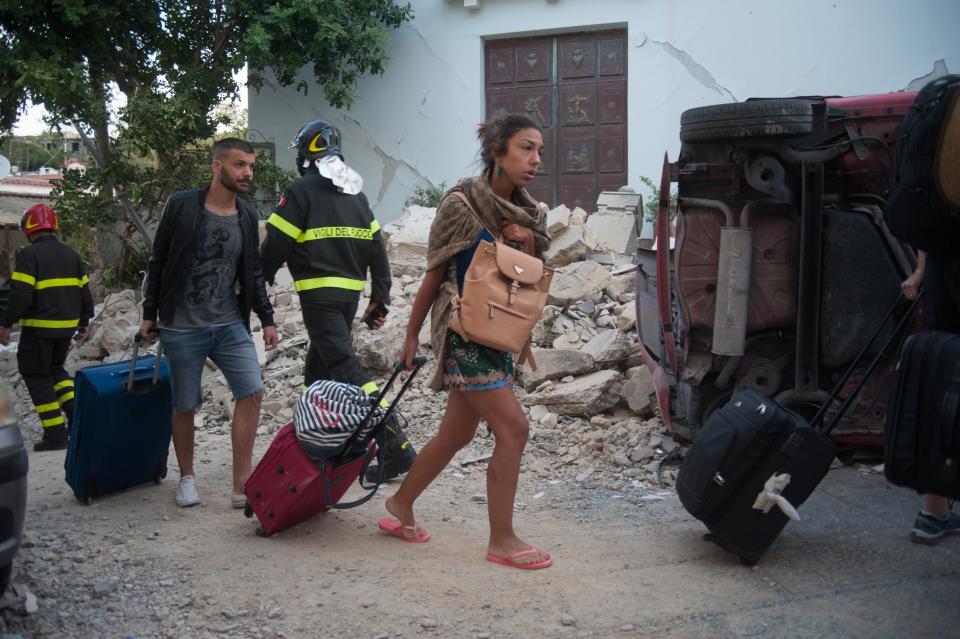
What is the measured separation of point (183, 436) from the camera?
194 inches

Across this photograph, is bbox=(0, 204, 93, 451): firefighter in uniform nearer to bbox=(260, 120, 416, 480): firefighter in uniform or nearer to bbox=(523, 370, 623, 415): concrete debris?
bbox=(260, 120, 416, 480): firefighter in uniform

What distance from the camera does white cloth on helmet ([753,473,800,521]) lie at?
3.66 m

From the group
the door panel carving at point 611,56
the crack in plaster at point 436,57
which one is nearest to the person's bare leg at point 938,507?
the door panel carving at point 611,56

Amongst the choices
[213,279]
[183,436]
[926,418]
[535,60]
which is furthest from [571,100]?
[926,418]

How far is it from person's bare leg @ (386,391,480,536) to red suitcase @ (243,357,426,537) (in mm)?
159

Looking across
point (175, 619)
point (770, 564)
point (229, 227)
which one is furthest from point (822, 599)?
point (229, 227)

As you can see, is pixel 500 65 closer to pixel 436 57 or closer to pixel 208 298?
pixel 436 57

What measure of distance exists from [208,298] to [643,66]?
7.44 metres

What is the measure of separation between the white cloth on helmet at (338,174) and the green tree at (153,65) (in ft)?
19.3

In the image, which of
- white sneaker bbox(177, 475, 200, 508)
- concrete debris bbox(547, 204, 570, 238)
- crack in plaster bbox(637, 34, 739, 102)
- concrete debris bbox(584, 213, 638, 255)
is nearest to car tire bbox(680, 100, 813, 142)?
white sneaker bbox(177, 475, 200, 508)

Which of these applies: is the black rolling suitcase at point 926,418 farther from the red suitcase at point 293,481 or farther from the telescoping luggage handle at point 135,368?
the telescoping luggage handle at point 135,368

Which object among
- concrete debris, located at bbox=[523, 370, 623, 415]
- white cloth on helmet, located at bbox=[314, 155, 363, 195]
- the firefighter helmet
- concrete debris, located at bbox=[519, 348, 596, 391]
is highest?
the firefighter helmet

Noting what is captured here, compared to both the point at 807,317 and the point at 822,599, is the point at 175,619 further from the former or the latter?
the point at 807,317

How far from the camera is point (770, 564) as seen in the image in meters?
3.86
